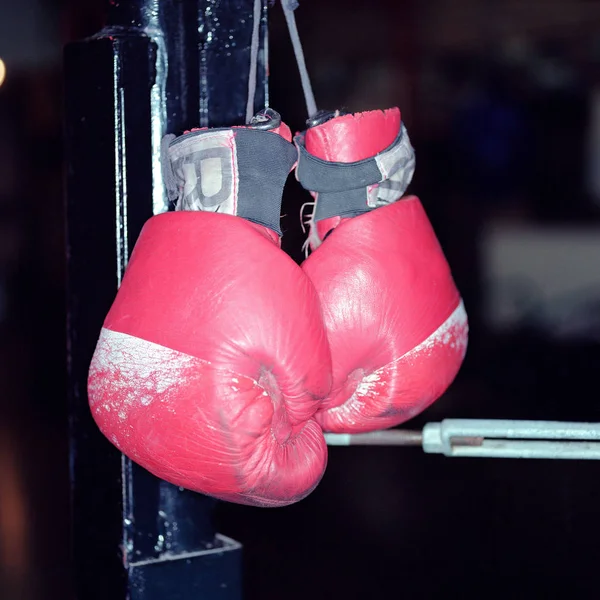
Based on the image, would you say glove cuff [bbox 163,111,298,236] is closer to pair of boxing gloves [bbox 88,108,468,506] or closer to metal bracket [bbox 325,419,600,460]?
pair of boxing gloves [bbox 88,108,468,506]

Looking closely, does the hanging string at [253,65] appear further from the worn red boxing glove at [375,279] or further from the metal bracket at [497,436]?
the metal bracket at [497,436]

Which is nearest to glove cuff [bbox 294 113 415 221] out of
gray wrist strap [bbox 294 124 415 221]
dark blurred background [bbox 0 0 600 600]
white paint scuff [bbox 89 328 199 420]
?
gray wrist strap [bbox 294 124 415 221]

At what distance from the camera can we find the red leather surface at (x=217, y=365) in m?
0.86

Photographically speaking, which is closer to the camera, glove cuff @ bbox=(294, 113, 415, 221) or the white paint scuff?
the white paint scuff

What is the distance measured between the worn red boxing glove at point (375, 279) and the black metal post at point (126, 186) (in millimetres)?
225

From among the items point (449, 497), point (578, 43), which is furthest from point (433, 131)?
point (449, 497)

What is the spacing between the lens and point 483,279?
3.47 metres

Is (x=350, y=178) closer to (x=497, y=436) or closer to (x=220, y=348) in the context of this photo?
(x=220, y=348)

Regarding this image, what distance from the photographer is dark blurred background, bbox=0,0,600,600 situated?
3.33m

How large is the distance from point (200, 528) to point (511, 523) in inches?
101

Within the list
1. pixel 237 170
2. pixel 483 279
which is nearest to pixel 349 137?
pixel 237 170

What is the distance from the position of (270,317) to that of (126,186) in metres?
0.40

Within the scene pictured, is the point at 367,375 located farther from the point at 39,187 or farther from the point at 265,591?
the point at 39,187

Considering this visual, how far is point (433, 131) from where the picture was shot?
3432 mm
